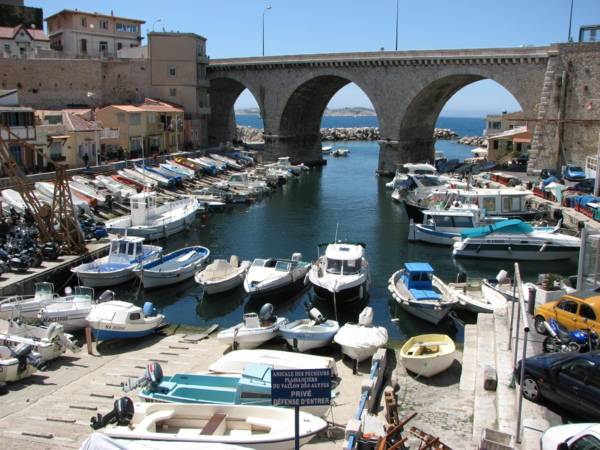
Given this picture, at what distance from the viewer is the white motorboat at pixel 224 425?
37.0ft

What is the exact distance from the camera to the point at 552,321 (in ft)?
47.7

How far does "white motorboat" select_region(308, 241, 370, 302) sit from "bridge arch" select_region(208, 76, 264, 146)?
158 feet

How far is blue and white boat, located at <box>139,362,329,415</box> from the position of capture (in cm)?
1368

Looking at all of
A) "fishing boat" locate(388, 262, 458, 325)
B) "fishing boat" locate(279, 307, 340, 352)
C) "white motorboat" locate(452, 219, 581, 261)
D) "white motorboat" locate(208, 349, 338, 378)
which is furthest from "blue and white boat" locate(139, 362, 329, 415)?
"white motorboat" locate(452, 219, 581, 261)

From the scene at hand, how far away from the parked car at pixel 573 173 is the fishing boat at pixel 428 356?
27708 millimetres

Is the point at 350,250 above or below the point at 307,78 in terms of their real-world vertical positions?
below

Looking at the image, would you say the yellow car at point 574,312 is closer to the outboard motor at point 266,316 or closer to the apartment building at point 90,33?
the outboard motor at point 266,316

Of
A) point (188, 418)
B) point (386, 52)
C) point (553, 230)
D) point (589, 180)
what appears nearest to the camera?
point (188, 418)

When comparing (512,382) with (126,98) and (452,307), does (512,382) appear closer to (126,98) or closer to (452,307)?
(452,307)

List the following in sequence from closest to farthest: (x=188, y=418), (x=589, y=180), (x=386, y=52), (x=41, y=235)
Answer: (x=188, y=418) < (x=41, y=235) < (x=589, y=180) < (x=386, y=52)

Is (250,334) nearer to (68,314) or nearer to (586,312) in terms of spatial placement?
(68,314)

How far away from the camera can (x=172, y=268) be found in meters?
26.9

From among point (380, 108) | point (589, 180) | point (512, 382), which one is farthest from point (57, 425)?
point (380, 108)

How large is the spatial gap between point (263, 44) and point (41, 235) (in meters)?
55.9
